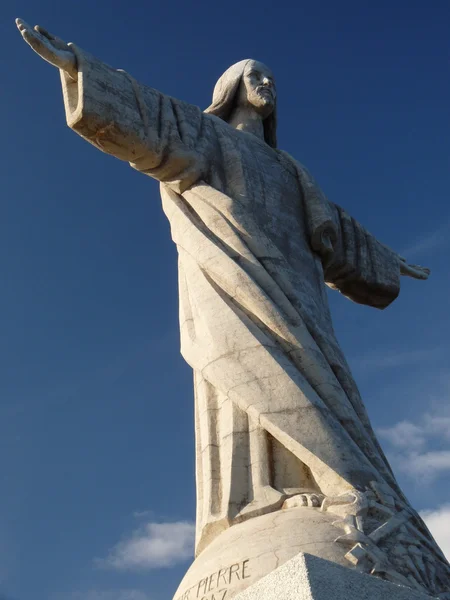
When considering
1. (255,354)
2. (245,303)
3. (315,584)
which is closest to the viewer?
(315,584)

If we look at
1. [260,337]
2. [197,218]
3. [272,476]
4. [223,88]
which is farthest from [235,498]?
[223,88]

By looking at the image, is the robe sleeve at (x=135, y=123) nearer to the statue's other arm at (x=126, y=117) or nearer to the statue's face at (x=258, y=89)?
the statue's other arm at (x=126, y=117)

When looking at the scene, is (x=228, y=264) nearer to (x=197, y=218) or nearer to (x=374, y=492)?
(x=197, y=218)

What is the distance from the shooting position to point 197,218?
8.34 m

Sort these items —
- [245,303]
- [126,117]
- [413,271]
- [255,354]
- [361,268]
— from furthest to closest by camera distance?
[413,271]
[361,268]
[126,117]
[245,303]
[255,354]

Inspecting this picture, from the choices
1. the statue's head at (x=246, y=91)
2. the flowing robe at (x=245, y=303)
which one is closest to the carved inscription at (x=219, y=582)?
the flowing robe at (x=245, y=303)

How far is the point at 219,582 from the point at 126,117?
4213mm

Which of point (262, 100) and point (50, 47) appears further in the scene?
point (262, 100)

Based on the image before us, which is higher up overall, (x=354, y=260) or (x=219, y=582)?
(x=354, y=260)

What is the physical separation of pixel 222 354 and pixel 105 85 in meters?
2.71

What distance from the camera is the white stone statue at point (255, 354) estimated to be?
621 cm

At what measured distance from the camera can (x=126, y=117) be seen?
26.1 feet

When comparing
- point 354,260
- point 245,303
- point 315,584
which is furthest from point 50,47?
point 315,584

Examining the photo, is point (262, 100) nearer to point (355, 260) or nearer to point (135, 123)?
point (355, 260)
